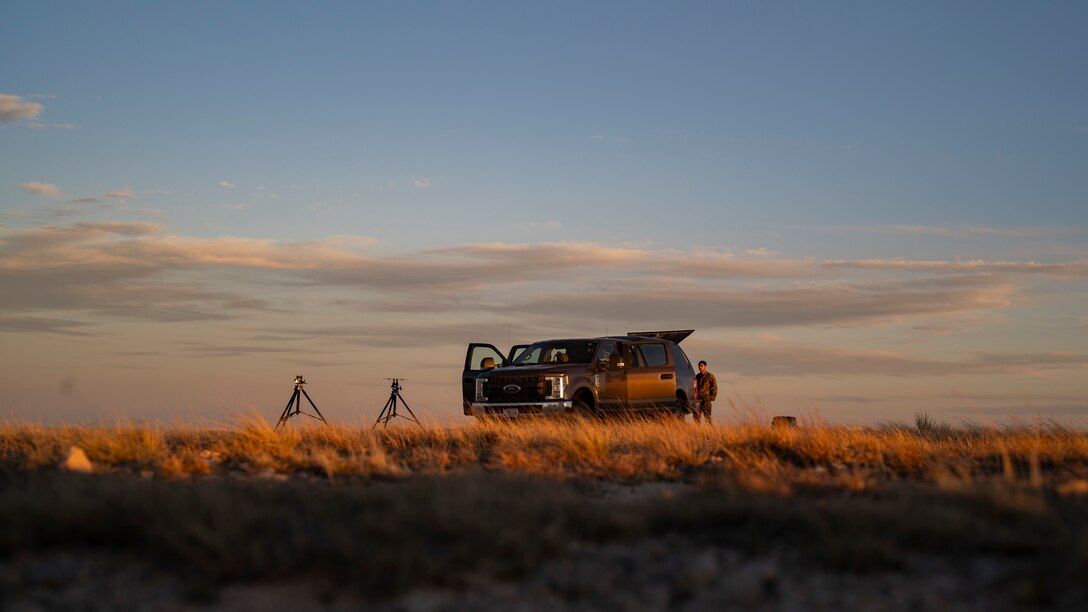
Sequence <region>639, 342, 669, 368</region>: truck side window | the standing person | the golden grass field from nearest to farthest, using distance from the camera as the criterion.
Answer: the golden grass field → <region>639, 342, 669, 368</region>: truck side window → the standing person

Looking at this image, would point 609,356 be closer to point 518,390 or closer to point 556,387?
point 556,387

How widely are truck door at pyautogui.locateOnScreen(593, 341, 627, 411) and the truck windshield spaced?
9.7 inches

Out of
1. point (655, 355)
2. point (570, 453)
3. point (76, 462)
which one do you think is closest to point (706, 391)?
point (655, 355)

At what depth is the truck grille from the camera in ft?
59.4

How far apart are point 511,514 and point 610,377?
11.6m

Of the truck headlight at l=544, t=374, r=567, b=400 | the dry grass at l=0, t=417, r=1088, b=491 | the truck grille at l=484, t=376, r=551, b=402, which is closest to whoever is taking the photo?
the dry grass at l=0, t=417, r=1088, b=491

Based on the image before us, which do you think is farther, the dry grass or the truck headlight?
the truck headlight

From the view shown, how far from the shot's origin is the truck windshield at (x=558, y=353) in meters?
19.2

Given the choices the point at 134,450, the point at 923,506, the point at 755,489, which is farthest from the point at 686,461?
the point at 134,450

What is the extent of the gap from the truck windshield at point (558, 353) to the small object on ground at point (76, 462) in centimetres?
976

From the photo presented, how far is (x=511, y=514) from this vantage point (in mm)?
7652

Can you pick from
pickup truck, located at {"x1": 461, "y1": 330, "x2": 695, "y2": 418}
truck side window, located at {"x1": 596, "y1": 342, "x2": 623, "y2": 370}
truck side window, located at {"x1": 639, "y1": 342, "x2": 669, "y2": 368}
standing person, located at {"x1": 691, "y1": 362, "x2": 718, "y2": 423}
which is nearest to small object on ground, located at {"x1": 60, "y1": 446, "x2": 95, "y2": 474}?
pickup truck, located at {"x1": 461, "y1": 330, "x2": 695, "y2": 418}

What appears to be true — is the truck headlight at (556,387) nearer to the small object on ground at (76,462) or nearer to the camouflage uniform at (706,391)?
the camouflage uniform at (706,391)

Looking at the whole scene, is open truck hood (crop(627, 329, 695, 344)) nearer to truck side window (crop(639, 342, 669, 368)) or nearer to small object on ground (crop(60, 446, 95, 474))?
truck side window (crop(639, 342, 669, 368))
